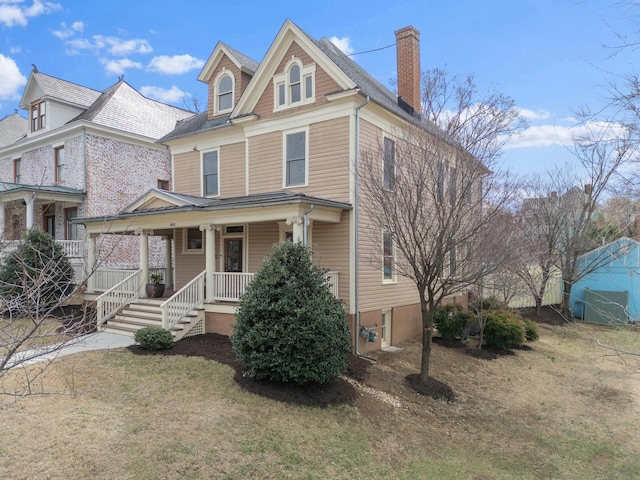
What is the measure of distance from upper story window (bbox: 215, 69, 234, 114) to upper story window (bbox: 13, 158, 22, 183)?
14612 mm

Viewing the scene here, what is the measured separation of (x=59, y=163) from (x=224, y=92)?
10.9 metres

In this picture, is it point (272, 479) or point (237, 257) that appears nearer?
point (272, 479)

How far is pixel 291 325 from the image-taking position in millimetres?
7734

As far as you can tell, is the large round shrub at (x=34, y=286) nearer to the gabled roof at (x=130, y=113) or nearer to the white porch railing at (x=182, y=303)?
the white porch railing at (x=182, y=303)

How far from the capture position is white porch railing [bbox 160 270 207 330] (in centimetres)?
1086

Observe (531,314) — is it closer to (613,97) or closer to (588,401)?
(588,401)

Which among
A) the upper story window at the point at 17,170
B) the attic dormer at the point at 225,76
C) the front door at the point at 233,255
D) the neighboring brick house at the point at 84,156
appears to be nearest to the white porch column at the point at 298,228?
the front door at the point at 233,255

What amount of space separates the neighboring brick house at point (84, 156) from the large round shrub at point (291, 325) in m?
12.4

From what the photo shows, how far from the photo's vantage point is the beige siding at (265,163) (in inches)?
512

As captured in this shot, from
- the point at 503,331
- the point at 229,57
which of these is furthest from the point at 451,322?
the point at 229,57

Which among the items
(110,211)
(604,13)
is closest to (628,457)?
(604,13)

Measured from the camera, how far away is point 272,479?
5340 mm

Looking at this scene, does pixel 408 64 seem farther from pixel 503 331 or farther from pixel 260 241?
pixel 503 331

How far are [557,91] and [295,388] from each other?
6.77 metres
